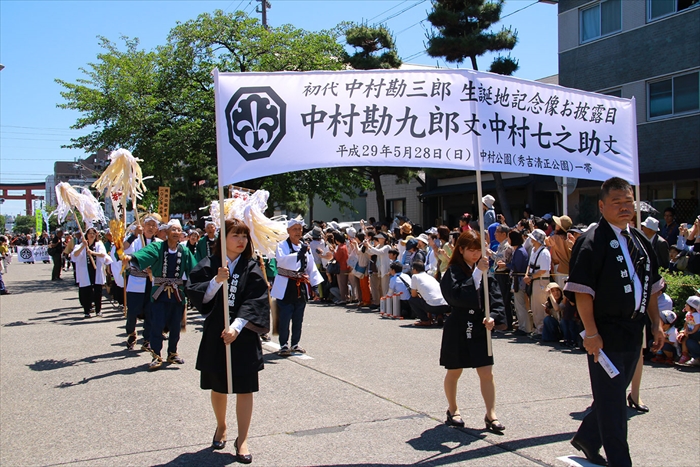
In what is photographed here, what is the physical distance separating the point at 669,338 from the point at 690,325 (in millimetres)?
433

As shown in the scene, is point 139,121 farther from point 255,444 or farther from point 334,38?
point 255,444

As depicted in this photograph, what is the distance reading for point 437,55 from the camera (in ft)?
69.8

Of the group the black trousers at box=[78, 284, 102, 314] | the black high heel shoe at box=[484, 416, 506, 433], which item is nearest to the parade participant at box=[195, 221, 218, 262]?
the black trousers at box=[78, 284, 102, 314]

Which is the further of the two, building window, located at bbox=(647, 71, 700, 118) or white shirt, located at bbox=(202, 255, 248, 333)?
building window, located at bbox=(647, 71, 700, 118)

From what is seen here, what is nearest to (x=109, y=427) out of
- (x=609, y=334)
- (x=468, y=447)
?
(x=468, y=447)

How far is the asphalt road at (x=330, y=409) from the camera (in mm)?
5082

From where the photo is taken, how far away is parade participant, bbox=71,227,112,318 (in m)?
13.8

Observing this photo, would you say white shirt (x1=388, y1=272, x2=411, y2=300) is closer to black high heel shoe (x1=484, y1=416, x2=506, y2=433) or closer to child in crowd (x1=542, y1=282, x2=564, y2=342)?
child in crowd (x1=542, y1=282, x2=564, y2=342)

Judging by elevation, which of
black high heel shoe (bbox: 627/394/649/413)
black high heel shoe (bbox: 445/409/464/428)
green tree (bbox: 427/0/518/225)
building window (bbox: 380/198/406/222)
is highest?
green tree (bbox: 427/0/518/225)

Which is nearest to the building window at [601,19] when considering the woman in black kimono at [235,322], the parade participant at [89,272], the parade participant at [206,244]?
the parade participant at [206,244]

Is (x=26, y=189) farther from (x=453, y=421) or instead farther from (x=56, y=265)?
(x=453, y=421)

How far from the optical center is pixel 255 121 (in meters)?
5.19

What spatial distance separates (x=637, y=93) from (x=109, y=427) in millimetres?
19164

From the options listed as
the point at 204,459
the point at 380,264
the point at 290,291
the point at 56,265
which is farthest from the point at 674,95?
the point at 56,265
